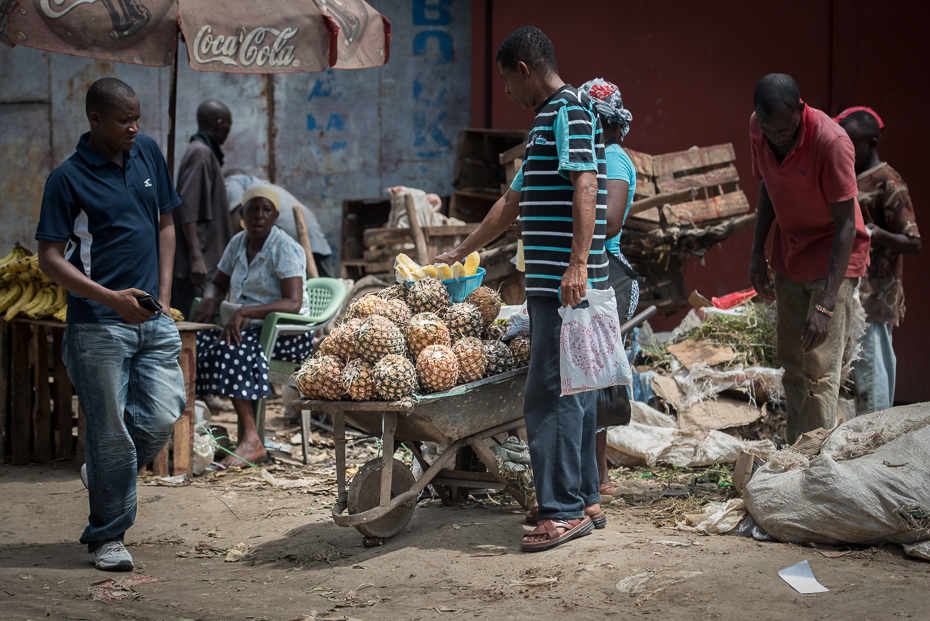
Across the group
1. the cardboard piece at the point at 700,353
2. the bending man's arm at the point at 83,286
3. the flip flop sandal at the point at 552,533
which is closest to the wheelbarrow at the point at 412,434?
the flip flop sandal at the point at 552,533

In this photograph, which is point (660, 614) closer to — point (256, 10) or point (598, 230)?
point (598, 230)

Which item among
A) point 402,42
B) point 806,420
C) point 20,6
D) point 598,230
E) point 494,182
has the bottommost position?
point 806,420

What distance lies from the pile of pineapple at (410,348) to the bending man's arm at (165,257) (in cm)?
84

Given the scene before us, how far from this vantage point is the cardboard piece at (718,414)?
19.2ft

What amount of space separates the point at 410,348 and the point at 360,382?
33 cm

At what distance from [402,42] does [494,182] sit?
214cm

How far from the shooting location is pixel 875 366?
17.1ft

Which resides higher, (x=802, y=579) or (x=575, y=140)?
(x=575, y=140)

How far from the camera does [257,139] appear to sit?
995 centimetres

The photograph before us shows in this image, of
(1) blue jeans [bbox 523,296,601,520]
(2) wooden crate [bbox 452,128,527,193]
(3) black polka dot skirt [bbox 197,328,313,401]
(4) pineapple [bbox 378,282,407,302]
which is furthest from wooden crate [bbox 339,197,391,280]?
(1) blue jeans [bbox 523,296,601,520]

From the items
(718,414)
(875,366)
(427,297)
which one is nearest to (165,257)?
(427,297)

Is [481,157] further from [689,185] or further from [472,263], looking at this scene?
[472,263]

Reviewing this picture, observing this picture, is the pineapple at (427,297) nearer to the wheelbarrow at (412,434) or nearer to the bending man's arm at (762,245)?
the wheelbarrow at (412,434)

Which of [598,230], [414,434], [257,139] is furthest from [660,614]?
[257,139]
